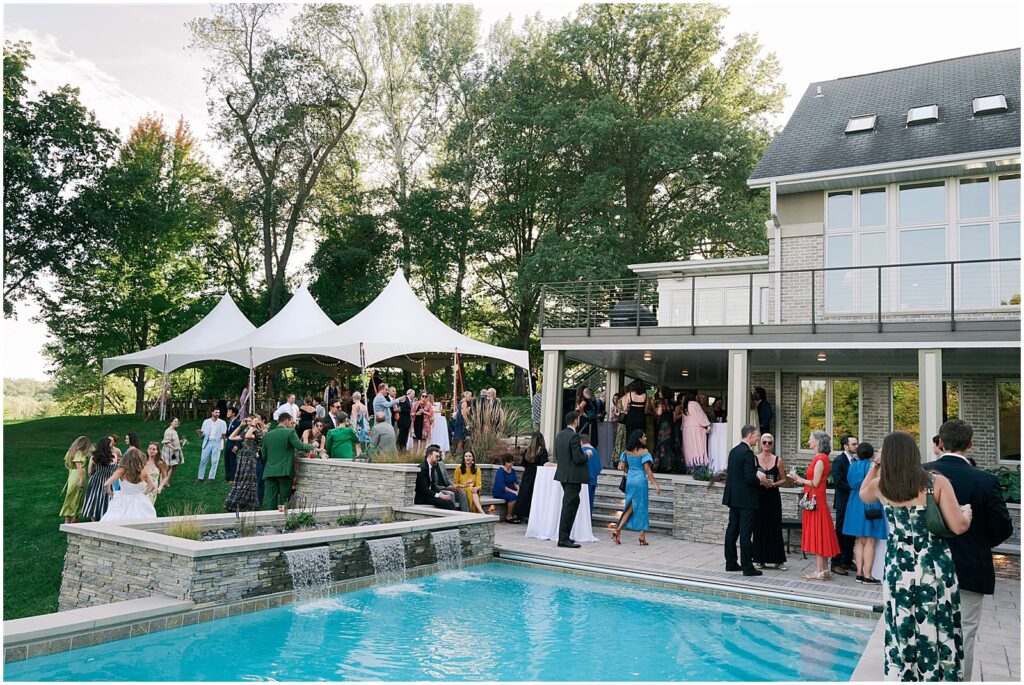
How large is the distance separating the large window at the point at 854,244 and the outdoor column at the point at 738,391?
261 cm

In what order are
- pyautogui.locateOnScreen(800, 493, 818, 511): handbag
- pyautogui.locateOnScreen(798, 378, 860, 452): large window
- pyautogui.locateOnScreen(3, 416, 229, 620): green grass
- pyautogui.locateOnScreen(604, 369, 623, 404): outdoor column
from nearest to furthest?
pyautogui.locateOnScreen(800, 493, 818, 511): handbag
pyautogui.locateOnScreen(3, 416, 229, 620): green grass
pyautogui.locateOnScreen(798, 378, 860, 452): large window
pyautogui.locateOnScreen(604, 369, 623, 404): outdoor column

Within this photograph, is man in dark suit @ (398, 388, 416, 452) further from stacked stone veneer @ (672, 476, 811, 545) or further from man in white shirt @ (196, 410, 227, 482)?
stacked stone veneer @ (672, 476, 811, 545)

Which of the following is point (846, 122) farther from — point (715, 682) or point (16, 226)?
point (16, 226)

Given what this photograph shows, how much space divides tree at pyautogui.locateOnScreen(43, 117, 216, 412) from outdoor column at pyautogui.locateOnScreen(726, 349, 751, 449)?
22.1m

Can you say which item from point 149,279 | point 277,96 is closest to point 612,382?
point 277,96

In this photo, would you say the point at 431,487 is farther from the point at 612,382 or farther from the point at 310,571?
the point at 612,382

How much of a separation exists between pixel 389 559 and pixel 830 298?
1099 cm

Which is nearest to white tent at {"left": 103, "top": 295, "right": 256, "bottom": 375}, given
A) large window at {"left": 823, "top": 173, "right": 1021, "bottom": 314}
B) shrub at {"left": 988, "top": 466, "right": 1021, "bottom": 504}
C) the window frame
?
the window frame

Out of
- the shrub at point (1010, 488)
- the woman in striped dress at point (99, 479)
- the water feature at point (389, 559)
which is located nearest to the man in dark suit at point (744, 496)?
the water feature at point (389, 559)

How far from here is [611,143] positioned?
29.7 meters

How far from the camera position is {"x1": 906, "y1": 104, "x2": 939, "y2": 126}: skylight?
53.7 feet

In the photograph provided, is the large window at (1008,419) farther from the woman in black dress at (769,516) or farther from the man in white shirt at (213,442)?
the man in white shirt at (213,442)

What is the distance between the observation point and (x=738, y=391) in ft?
47.6

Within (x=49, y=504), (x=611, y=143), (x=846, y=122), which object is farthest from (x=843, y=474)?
(x=611, y=143)
